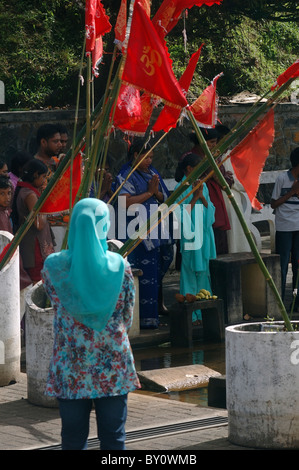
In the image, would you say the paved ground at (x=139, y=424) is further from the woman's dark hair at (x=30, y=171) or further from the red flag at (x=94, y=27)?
the red flag at (x=94, y=27)

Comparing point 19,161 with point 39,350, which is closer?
point 39,350

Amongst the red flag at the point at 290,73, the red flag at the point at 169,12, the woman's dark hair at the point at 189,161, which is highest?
the red flag at the point at 169,12

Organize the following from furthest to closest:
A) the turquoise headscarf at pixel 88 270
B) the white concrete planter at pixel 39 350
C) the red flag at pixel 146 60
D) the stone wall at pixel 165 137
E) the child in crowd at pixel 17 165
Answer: the stone wall at pixel 165 137, the child in crowd at pixel 17 165, the white concrete planter at pixel 39 350, the red flag at pixel 146 60, the turquoise headscarf at pixel 88 270

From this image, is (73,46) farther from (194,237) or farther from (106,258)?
(106,258)

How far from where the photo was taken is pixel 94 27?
25.4 feet

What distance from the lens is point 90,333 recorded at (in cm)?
520

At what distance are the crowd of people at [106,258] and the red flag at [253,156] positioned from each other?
35 cm

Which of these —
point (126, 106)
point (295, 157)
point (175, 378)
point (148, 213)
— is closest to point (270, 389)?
point (175, 378)

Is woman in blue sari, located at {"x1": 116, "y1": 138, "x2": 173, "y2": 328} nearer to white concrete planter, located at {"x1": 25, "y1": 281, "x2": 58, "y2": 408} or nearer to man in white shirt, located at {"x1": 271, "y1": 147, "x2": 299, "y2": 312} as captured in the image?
man in white shirt, located at {"x1": 271, "y1": 147, "x2": 299, "y2": 312}

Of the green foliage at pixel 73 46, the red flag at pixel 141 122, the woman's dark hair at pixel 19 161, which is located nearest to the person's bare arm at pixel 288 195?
the woman's dark hair at pixel 19 161

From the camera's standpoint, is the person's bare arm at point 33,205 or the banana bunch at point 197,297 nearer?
the person's bare arm at point 33,205

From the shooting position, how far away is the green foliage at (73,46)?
16250 millimetres

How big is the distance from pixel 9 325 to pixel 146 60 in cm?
279
